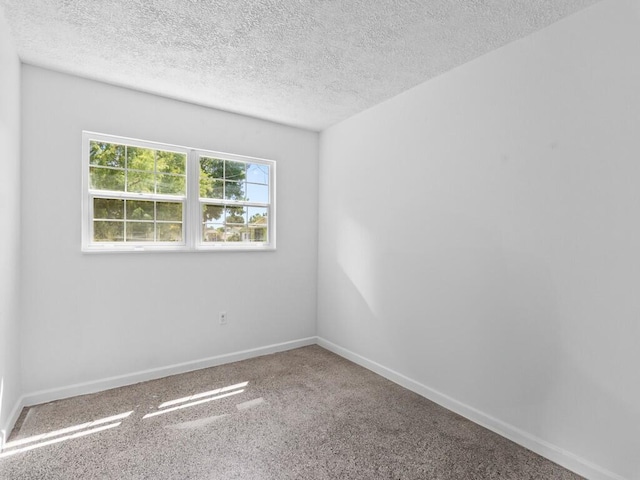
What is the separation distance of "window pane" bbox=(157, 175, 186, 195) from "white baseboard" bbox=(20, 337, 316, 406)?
1.61 m

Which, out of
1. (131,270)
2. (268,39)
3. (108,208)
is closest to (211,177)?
(108,208)

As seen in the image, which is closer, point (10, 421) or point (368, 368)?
point (10, 421)

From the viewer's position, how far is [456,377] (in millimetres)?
2564

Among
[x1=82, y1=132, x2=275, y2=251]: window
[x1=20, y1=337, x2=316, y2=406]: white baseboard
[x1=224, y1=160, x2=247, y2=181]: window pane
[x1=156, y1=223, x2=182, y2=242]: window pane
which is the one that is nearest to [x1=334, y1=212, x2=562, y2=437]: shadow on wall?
[x1=20, y1=337, x2=316, y2=406]: white baseboard

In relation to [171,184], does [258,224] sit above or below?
below

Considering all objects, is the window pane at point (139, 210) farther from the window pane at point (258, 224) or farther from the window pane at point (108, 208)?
the window pane at point (258, 224)

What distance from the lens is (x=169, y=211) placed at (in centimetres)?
324

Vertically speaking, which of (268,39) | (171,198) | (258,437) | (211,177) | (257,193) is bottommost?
(258,437)

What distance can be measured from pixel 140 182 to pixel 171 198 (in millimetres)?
287

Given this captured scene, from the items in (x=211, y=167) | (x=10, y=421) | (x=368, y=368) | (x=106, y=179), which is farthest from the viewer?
(x=211, y=167)

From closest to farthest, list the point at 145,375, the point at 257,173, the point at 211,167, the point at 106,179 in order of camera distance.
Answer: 1. the point at 106,179
2. the point at 145,375
3. the point at 211,167
4. the point at 257,173

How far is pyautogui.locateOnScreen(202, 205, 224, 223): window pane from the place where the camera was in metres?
3.44

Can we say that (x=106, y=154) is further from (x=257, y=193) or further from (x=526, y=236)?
(x=526, y=236)

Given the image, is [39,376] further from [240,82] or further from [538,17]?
[538,17]
